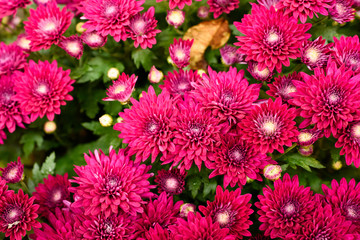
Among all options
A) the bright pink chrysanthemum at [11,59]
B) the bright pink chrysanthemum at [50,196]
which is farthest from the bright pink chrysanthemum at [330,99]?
the bright pink chrysanthemum at [11,59]

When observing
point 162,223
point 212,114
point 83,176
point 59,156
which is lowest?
point 59,156

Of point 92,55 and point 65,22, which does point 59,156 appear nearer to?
point 92,55

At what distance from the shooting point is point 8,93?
2.04 meters

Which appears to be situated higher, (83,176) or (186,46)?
(186,46)

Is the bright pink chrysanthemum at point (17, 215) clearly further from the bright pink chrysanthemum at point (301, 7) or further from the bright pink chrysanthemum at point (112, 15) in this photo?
the bright pink chrysanthemum at point (301, 7)

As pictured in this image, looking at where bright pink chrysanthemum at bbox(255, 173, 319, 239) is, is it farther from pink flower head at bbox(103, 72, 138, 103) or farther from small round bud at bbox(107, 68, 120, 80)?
small round bud at bbox(107, 68, 120, 80)

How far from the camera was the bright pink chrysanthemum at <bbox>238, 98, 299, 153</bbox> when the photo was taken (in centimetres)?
155

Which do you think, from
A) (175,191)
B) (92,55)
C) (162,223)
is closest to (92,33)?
(92,55)

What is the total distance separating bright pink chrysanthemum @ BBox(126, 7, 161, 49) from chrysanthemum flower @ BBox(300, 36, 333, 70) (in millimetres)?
869

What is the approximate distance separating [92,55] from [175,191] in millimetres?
1337

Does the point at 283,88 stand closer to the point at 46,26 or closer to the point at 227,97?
the point at 227,97

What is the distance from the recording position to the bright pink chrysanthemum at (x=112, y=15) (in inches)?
72.3

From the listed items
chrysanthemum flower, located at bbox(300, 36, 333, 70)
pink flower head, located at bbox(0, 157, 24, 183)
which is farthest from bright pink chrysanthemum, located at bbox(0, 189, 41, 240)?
chrysanthemum flower, located at bbox(300, 36, 333, 70)

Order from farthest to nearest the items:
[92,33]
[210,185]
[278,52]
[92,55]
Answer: [92,55], [92,33], [210,185], [278,52]
